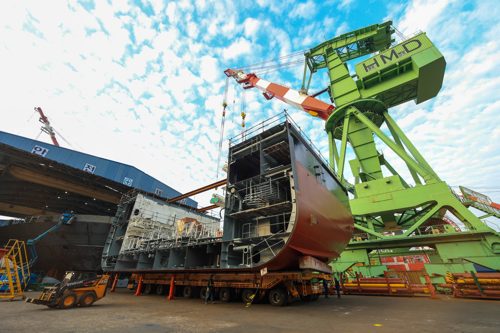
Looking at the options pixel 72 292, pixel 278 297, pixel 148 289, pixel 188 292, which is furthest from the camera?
pixel 148 289

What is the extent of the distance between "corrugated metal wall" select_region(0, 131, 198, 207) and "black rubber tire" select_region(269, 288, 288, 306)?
31.0 meters

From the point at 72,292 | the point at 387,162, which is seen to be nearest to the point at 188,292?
the point at 72,292

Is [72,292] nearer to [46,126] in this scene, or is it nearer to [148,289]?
[148,289]

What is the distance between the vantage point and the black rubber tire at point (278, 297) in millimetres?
9088

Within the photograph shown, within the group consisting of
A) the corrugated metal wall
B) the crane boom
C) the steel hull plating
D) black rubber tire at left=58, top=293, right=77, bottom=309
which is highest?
the crane boom

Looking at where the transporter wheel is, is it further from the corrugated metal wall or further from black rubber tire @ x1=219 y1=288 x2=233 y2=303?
the corrugated metal wall

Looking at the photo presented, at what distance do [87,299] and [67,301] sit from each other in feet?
2.77

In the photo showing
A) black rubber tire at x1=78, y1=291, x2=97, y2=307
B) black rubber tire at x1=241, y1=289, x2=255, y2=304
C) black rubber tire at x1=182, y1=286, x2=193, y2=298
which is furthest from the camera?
black rubber tire at x1=182, y1=286, x2=193, y2=298

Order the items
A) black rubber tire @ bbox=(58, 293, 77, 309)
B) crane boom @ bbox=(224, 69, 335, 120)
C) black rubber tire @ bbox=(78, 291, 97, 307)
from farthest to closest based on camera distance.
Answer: crane boom @ bbox=(224, 69, 335, 120)
black rubber tire @ bbox=(78, 291, 97, 307)
black rubber tire @ bbox=(58, 293, 77, 309)

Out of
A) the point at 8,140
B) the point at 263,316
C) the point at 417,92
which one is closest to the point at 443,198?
the point at 417,92

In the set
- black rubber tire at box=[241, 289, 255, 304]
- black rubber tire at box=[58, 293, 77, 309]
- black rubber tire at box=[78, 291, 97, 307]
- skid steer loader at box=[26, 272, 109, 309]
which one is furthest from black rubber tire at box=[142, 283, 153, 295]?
black rubber tire at box=[241, 289, 255, 304]

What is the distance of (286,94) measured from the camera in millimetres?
25234

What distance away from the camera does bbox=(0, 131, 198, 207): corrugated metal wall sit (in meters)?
29.5

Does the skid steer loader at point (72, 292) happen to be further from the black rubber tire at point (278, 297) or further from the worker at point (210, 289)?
the black rubber tire at point (278, 297)
